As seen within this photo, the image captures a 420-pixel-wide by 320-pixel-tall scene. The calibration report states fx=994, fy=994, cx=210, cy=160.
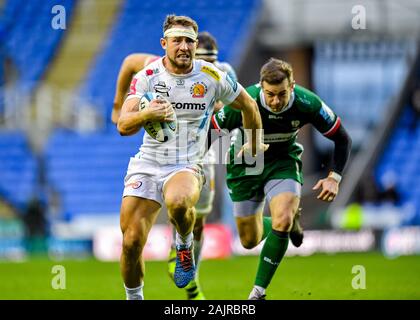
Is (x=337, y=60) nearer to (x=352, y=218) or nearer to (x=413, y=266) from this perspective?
(x=352, y=218)

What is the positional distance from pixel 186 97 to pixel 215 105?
163 cm

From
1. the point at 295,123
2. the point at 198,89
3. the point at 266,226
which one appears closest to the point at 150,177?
the point at 198,89

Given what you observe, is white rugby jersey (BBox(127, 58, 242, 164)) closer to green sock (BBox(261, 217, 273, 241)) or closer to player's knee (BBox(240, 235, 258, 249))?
player's knee (BBox(240, 235, 258, 249))

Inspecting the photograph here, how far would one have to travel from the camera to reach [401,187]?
2175 centimetres

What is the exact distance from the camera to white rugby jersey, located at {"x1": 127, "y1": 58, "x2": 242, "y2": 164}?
7666mm

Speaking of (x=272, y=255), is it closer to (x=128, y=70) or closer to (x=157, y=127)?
(x=157, y=127)

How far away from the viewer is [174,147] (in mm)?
7785

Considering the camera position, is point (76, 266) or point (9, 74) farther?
point (9, 74)

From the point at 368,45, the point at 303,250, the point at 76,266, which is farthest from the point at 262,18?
the point at 76,266

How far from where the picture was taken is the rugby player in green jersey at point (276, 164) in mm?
8383

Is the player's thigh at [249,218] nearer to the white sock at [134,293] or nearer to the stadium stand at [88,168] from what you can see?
the white sock at [134,293]

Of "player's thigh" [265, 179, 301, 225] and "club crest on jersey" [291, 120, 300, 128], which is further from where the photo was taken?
"club crest on jersey" [291, 120, 300, 128]

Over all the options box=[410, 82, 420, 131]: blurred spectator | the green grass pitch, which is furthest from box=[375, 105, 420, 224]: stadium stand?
the green grass pitch

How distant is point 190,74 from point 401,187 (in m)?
14.8
